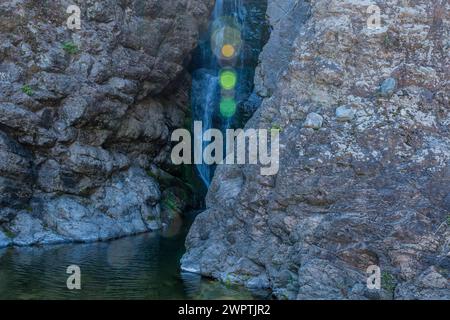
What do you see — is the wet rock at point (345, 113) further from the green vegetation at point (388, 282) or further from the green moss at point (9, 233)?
the green moss at point (9, 233)

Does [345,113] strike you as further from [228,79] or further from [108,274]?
[228,79]

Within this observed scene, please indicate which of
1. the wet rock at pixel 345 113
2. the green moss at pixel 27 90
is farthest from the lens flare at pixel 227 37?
the wet rock at pixel 345 113

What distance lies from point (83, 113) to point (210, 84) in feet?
25.1

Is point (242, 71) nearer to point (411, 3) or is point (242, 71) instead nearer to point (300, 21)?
point (300, 21)

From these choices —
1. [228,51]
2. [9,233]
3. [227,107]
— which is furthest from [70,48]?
[228,51]

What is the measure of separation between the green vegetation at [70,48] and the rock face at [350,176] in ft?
28.4

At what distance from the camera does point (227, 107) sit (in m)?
25.5

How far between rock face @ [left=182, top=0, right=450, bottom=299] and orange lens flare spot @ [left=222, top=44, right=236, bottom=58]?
1182 centimetres
